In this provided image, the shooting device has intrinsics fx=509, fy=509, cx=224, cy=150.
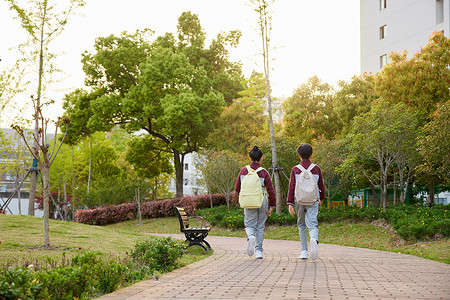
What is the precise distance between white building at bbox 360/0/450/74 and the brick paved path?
96.6 ft

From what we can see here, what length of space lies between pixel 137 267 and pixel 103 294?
4.76ft

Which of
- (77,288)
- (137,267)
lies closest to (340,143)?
(137,267)

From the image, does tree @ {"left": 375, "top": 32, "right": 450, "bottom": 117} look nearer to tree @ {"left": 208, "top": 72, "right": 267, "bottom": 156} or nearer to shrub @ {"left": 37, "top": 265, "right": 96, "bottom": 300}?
tree @ {"left": 208, "top": 72, "right": 267, "bottom": 156}

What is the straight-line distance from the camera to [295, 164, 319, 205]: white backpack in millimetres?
8695

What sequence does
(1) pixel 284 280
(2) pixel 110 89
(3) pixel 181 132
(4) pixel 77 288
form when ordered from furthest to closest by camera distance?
1. (2) pixel 110 89
2. (3) pixel 181 132
3. (1) pixel 284 280
4. (4) pixel 77 288

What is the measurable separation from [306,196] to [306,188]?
14cm

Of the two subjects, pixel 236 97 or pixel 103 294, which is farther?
pixel 236 97

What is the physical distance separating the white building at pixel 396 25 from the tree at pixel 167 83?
13.6 metres

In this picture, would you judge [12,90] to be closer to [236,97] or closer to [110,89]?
[110,89]

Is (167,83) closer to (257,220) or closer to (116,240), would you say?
(116,240)

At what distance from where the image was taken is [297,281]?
6211mm

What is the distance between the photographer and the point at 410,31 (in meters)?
38.0

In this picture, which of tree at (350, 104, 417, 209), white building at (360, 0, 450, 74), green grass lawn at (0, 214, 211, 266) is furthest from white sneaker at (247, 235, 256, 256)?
white building at (360, 0, 450, 74)

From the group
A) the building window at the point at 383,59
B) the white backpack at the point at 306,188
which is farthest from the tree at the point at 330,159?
the building window at the point at 383,59
